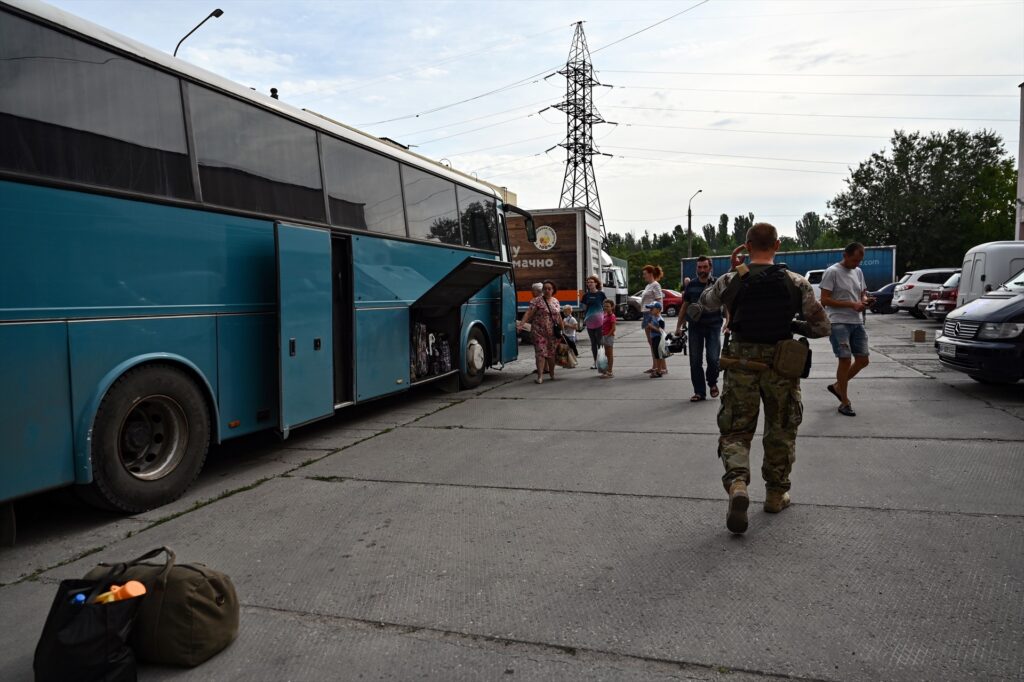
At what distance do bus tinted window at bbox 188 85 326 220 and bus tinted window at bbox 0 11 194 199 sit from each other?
242 mm

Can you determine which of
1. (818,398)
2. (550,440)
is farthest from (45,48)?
(818,398)

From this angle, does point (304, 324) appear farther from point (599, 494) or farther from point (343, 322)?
point (599, 494)

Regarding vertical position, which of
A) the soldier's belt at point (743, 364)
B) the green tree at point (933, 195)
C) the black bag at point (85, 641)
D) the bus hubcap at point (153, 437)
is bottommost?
the black bag at point (85, 641)

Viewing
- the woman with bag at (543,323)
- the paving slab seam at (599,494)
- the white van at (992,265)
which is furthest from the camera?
the white van at (992,265)

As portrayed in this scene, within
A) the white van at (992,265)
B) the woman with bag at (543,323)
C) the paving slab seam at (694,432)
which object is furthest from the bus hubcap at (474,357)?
the white van at (992,265)

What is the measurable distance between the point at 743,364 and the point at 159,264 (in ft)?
13.6

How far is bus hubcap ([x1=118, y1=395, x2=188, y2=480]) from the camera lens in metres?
5.03

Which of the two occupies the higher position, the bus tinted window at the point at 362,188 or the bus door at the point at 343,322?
the bus tinted window at the point at 362,188

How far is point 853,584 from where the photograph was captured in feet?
11.6

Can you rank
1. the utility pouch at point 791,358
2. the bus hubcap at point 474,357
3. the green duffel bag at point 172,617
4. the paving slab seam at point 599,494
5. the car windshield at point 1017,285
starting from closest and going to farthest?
the green duffel bag at point 172,617, the utility pouch at point 791,358, the paving slab seam at point 599,494, the car windshield at point 1017,285, the bus hubcap at point 474,357

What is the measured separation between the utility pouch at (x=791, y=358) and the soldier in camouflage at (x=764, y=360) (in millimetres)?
58

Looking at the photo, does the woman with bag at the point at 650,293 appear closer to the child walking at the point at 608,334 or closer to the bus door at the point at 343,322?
the child walking at the point at 608,334

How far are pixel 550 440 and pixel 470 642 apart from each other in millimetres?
4203

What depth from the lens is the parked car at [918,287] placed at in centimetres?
2589
